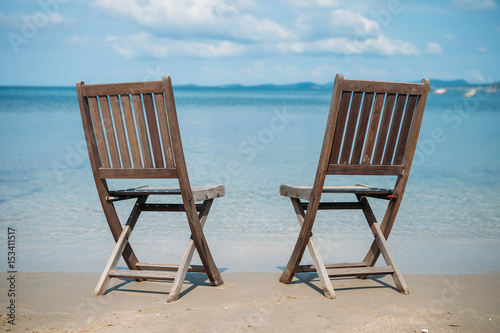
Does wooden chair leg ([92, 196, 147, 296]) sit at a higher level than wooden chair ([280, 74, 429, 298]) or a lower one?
lower

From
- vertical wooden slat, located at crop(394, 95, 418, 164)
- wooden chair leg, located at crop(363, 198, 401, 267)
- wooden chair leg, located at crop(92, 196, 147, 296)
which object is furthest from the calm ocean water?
vertical wooden slat, located at crop(394, 95, 418, 164)

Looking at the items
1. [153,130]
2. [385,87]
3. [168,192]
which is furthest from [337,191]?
[153,130]

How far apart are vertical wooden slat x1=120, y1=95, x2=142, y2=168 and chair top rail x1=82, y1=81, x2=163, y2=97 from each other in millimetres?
57

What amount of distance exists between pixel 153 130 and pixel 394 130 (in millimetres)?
1793

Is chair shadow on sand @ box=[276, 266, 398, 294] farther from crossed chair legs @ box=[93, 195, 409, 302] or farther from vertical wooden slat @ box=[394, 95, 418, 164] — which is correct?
vertical wooden slat @ box=[394, 95, 418, 164]

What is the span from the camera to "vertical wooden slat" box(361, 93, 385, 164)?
3.72 meters

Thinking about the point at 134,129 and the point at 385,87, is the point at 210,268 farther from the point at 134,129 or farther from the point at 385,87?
the point at 385,87

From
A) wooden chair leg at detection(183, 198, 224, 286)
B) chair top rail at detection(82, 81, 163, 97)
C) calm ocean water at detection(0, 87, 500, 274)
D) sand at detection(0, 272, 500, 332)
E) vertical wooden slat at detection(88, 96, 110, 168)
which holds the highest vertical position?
chair top rail at detection(82, 81, 163, 97)

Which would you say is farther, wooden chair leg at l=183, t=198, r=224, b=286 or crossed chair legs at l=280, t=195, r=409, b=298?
crossed chair legs at l=280, t=195, r=409, b=298

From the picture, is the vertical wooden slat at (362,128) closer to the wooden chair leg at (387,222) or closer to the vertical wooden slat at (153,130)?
the wooden chair leg at (387,222)

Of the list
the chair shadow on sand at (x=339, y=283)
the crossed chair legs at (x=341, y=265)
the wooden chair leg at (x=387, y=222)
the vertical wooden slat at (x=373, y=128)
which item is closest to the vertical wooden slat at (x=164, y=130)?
the crossed chair legs at (x=341, y=265)

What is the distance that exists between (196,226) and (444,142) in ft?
55.0

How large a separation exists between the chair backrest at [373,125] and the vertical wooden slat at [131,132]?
4.48ft

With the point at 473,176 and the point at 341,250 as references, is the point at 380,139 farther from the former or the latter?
the point at 473,176
